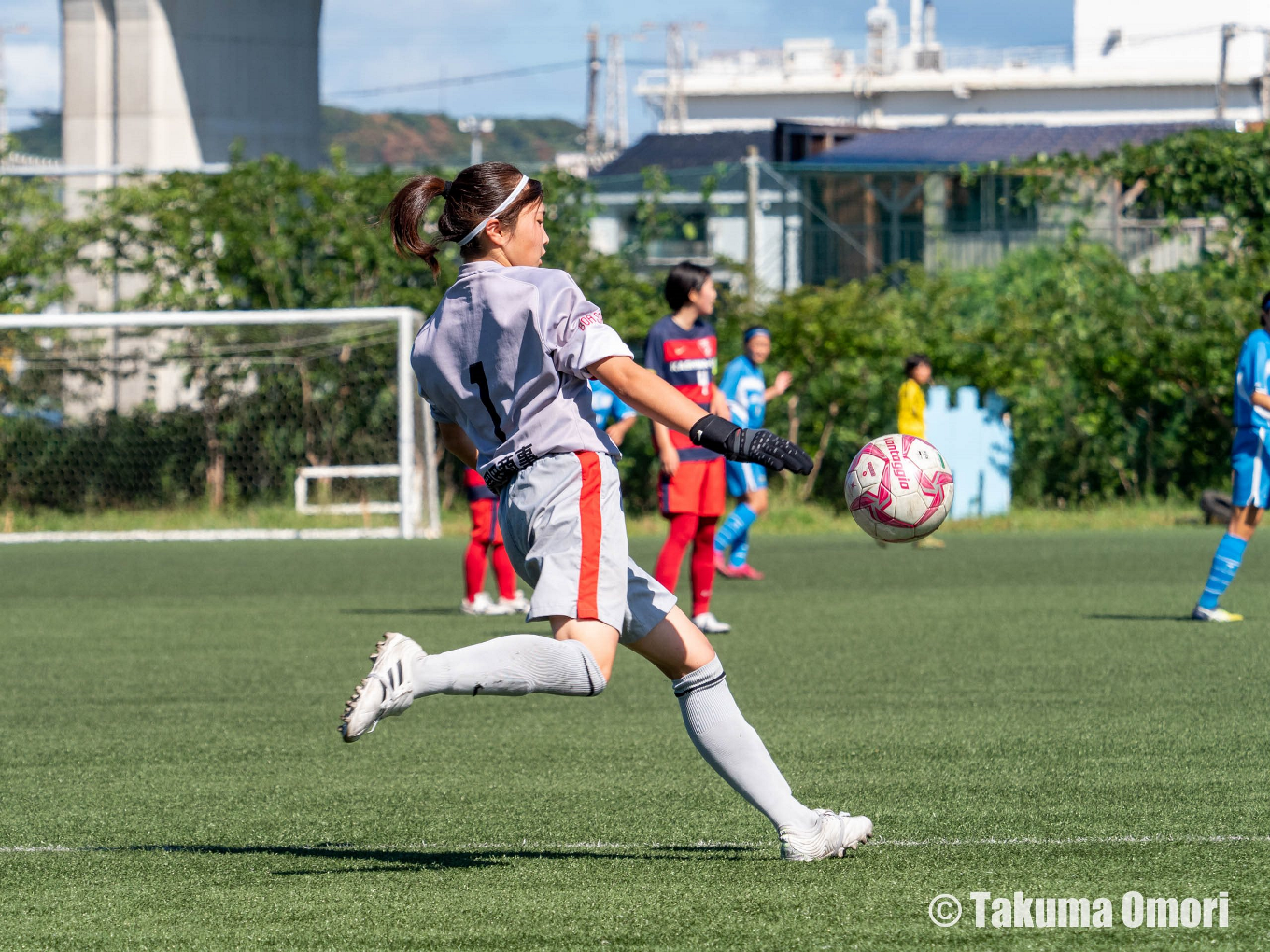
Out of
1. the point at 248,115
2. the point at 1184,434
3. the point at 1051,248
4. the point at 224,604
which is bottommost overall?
the point at 224,604

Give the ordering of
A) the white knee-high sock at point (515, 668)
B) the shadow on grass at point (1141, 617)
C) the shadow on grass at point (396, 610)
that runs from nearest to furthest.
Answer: the white knee-high sock at point (515, 668), the shadow on grass at point (1141, 617), the shadow on grass at point (396, 610)

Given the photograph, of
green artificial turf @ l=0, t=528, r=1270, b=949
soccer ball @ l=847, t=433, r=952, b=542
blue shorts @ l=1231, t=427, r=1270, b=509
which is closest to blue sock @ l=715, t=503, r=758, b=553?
green artificial turf @ l=0, t=528, r=1270, b=949

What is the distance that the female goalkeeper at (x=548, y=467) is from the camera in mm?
3545

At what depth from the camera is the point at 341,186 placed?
1934 centimetres

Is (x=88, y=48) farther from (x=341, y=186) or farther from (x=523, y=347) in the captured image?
(x=523, y=347)

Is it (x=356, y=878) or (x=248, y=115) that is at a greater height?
(x=248, y=115)

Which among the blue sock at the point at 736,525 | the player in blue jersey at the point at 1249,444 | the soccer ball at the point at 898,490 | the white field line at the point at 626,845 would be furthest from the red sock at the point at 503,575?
the soccer ball at the point at 898,490

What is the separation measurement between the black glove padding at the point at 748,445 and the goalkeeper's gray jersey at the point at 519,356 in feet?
0.98

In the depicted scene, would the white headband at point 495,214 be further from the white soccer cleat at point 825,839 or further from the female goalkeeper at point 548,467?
the white soccer cleat at point 825,839

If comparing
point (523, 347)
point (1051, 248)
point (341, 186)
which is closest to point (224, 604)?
point (523, 347)

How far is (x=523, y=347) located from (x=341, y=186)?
16280mm

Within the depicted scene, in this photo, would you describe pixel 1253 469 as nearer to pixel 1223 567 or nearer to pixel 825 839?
pixel 1223 567

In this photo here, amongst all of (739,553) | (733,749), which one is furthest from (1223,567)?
(733,749)

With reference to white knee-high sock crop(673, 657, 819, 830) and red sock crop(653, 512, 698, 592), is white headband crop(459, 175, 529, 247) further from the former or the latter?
red sock crop(653, 512, 698, 592)
